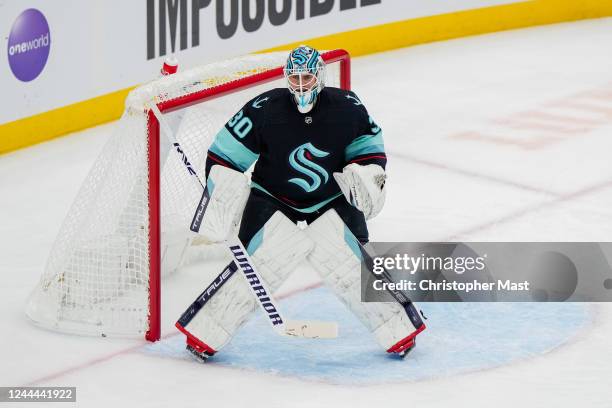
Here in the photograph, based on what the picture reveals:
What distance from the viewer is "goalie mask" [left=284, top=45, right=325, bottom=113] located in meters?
5.05

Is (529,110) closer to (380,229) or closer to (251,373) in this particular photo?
(380,229)

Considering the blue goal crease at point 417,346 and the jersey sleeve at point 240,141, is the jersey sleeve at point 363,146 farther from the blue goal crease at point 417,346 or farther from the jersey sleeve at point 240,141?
the blue goal crease at point 417,346

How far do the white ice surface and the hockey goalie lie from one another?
0.22 meters

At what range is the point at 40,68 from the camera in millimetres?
7770

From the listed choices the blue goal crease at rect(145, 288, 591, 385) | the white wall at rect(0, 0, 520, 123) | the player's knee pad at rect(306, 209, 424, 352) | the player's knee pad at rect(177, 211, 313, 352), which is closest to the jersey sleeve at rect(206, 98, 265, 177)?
the player's knee pad at rect(177, 211, 313, 352)

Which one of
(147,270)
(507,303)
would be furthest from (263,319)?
(507,303)

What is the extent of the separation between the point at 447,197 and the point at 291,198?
6.70 feet

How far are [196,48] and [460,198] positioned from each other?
86.9 inches

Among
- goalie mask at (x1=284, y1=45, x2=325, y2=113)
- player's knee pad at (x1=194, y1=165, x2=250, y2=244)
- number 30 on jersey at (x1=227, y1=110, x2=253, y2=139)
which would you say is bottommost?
player's knee pad at (x1=194, y1=165, x2=250, y2=244)

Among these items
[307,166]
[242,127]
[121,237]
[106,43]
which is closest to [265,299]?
[307,166]

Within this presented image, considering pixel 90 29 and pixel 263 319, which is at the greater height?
pixel 90 29

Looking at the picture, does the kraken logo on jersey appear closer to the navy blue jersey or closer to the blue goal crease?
the navy blue jersey

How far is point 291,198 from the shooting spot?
523 cm

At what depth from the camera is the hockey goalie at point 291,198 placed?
5.14 m
